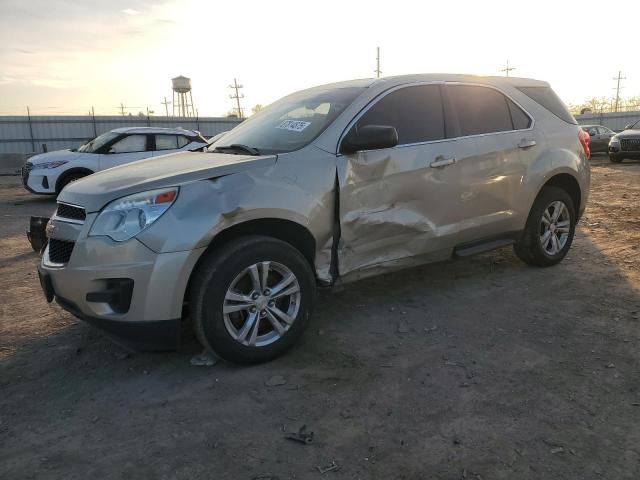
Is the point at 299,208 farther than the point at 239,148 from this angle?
No

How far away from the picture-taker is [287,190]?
10.7 feet

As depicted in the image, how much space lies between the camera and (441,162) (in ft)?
13.1

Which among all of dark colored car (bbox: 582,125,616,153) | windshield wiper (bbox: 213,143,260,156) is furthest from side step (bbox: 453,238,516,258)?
dark colored car (bbox: 582,125,616,153)

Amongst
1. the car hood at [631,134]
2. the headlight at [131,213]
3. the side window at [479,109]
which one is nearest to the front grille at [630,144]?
the car hood at [631,134]

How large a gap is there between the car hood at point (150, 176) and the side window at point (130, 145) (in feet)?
25.8

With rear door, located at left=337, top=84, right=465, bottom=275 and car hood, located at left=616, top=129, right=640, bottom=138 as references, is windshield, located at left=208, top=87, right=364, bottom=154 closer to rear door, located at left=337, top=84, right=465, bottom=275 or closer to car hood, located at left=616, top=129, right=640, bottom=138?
rear door, located at left=337, top=84, right=465, bottom=275

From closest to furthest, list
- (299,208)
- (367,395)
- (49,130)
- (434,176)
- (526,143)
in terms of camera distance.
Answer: (367,395) < (299,208) < (434,176) < (526,143) < (49,130)

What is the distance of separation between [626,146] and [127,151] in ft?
50.8

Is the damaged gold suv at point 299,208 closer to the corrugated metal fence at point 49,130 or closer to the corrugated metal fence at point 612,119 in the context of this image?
the corrugated metal fence at point 49,130

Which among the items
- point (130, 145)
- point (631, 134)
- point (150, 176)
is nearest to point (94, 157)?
point (130, 145)

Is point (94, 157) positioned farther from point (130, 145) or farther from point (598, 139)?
point (598, 139)

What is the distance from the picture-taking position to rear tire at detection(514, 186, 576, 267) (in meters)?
4.87

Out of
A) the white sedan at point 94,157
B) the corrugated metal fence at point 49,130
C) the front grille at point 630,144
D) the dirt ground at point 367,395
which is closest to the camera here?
the dirt ground at point 367,395

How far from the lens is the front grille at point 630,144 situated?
54.4 ft
